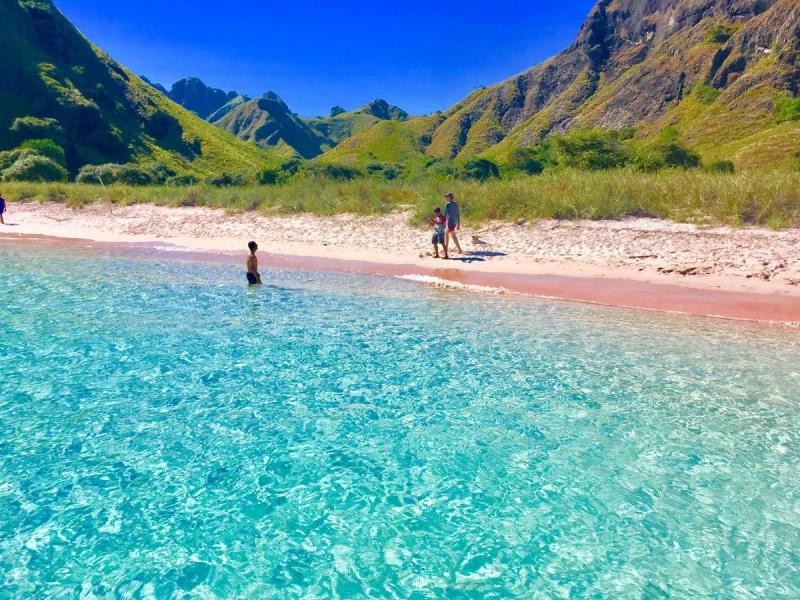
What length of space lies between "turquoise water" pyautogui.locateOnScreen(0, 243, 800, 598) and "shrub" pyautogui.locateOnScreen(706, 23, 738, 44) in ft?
498

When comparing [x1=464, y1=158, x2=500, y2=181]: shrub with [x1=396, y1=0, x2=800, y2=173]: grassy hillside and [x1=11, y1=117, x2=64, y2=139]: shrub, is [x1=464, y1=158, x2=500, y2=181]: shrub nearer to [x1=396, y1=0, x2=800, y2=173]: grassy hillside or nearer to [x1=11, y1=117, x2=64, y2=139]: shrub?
[x1=396, y1=0, x2=800, y2=173]: grassy hillside

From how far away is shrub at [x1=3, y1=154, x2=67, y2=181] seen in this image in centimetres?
4852

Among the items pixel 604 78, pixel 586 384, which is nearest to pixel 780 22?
pixel 604 78

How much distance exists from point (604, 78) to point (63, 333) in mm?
187518

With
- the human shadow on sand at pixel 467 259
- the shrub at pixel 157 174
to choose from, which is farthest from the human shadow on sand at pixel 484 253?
the shrub at pixel 157 174

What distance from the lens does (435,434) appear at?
19.1 feet

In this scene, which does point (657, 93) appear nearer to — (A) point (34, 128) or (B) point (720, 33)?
(B) point (720, 33)

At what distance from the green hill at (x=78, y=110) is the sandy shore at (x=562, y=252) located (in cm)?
4807

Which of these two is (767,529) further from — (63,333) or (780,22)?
(780,22)

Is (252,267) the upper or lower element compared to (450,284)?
upper

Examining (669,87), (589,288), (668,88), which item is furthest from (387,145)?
(589,288)

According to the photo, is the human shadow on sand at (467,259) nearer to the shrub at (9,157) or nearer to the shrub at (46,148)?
the shrub at (9,157)

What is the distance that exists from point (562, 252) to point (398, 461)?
511 inches

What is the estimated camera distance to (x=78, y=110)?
78000 mm
